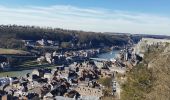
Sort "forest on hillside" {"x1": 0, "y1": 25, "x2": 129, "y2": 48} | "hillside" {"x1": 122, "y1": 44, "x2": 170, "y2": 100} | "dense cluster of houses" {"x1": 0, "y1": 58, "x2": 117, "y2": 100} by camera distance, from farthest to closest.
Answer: "forest on hillside" {"x1": 0, "y1": 25, "x2": 129, "y2": 48}, "dense cluster of houses" {"x1": 0, "y1": 58, "x2": 117, "y2": 100}, "hillside" {"x1": 122, "y1": 44, "x2": 170, "y2": 100}

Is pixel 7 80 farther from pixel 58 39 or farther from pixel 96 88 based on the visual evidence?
pixel 58 39

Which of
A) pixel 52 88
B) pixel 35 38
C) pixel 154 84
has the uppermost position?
pixel 154 84

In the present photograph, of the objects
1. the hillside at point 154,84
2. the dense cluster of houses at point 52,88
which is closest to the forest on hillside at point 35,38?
the dense cluster of houses at point 52,88

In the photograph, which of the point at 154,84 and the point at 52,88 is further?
the point at 52,88

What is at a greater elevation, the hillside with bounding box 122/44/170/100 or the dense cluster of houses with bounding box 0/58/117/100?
the hillside with bounding box 122/44/170/100

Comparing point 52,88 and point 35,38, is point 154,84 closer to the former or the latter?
point 52,88

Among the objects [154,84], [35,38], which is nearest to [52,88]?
[154,84]

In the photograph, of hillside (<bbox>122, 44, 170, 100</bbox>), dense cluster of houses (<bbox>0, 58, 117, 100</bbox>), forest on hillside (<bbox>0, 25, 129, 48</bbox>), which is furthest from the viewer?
forest on hillside (<bbox>0, 25, 129, 48</bbox>)

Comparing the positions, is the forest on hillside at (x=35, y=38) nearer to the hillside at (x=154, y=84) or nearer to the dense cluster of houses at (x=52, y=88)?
the dense cluster of houses at (x=52, y=88)

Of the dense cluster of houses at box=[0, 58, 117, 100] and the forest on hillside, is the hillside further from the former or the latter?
the forest on hillside

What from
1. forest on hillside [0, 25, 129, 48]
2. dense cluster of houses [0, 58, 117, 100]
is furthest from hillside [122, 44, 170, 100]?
forest on hillside [0, 25, 129, 48]

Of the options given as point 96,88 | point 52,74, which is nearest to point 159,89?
point 96,88
